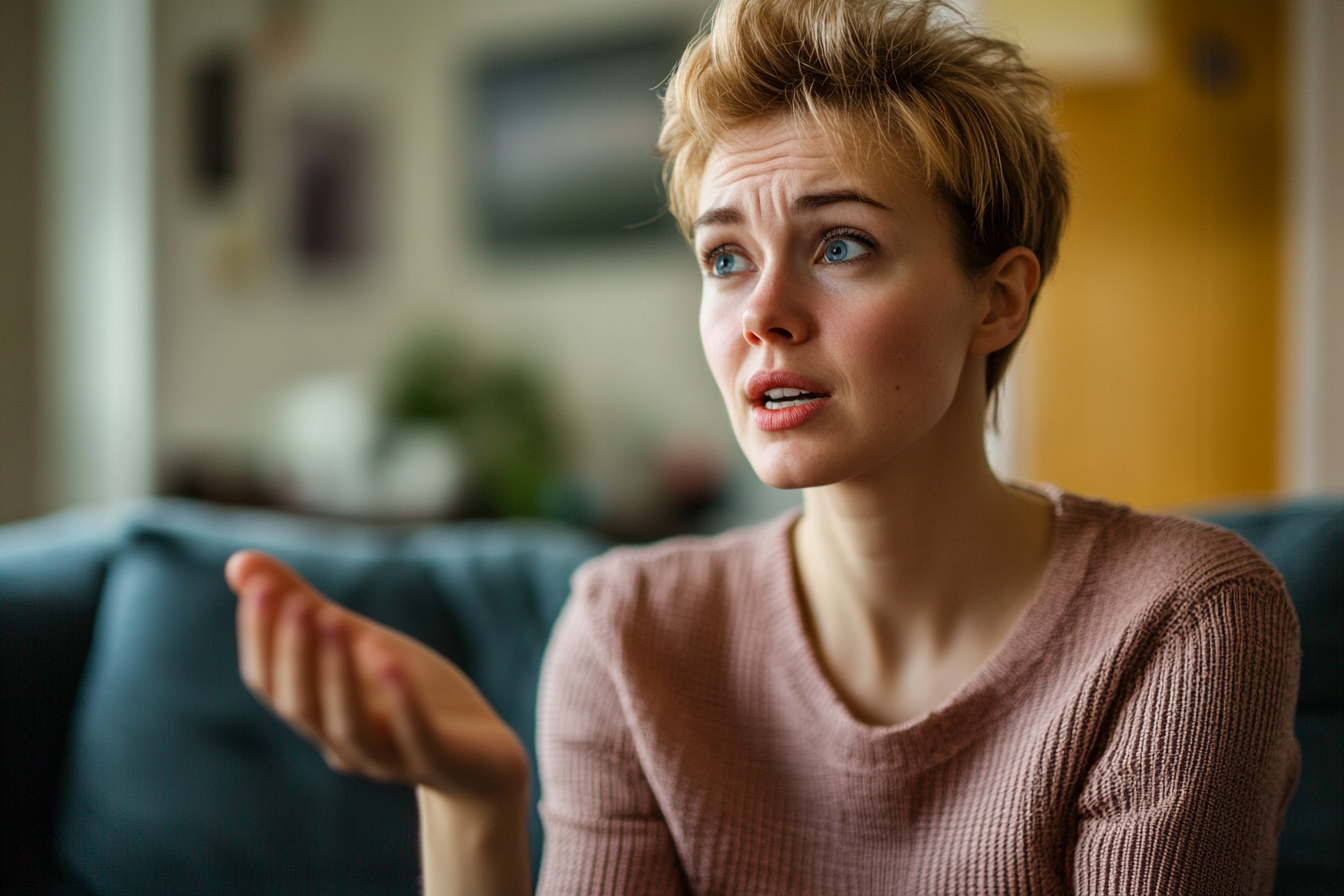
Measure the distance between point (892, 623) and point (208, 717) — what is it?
861 mm

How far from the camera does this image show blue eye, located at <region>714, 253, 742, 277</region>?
3.08ft

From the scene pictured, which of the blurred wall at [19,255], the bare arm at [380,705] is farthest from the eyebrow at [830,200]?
the blurred wall at [19,255]

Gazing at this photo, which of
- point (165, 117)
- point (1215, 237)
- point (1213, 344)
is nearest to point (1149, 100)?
point (1215, 237)

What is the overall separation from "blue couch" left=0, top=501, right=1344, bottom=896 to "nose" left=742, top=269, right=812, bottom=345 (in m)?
0.68

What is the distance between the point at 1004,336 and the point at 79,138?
405 cm

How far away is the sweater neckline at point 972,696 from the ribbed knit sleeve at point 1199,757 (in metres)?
0.08

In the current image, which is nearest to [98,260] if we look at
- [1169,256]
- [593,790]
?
[1169,256]

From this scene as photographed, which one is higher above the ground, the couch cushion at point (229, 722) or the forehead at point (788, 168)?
the forehead at point (788, 168)

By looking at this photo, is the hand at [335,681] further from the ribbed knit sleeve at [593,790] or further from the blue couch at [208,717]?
the blue couch at [208,717]

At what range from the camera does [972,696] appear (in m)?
0.91

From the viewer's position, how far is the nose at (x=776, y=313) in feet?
2.84

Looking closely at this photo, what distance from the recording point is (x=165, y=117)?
4156 millimetres

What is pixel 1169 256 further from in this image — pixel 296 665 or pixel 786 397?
pixel 296 665

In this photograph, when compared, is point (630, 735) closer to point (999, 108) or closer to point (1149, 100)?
point (999, 108)
